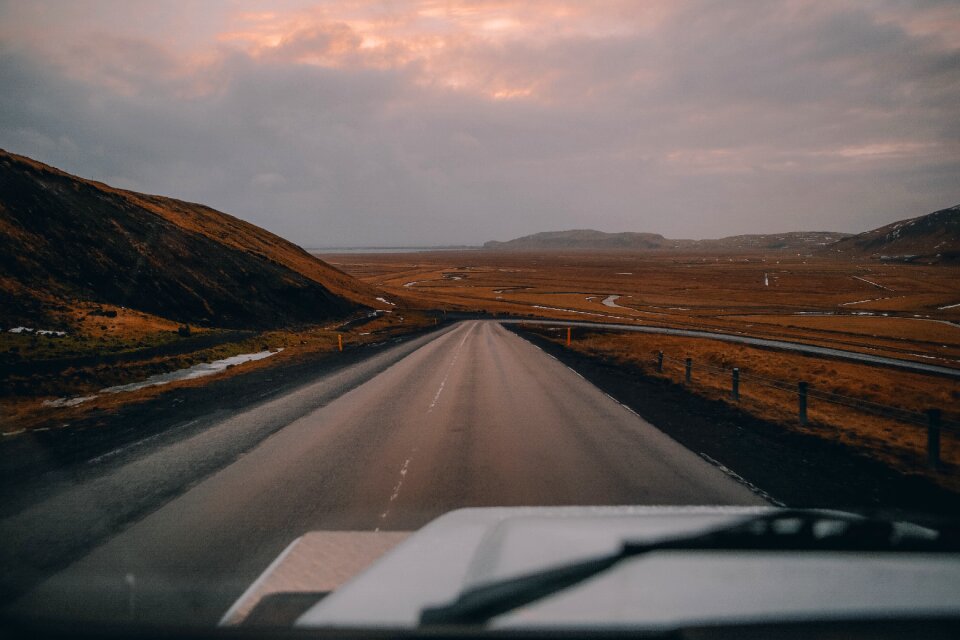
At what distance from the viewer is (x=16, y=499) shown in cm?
665

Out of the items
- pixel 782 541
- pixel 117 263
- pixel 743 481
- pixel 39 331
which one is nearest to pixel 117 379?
pixel 39 331

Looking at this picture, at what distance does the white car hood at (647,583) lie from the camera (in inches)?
68.4

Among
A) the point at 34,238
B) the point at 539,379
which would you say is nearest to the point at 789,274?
the point at 539,379

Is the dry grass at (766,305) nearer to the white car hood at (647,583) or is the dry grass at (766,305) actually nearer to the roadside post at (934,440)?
the roadside post at (934,440)

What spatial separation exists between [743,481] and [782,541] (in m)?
6.01

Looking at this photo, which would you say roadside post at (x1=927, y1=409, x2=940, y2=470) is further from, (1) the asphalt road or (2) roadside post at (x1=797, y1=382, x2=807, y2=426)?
(1) the asphalt road

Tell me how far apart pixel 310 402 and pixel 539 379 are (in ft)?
26.6

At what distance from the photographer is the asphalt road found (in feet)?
14.6

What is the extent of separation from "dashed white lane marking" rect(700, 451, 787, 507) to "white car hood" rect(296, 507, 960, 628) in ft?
16.8

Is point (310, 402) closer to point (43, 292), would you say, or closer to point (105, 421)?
point (105, 421)

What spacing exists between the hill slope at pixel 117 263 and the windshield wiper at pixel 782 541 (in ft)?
92.7

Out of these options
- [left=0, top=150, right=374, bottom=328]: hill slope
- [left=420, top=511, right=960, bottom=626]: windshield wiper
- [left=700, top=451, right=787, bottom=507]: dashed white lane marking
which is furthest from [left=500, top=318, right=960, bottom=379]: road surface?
[left=0, top=150, right=374, bottom=328]: hill slope

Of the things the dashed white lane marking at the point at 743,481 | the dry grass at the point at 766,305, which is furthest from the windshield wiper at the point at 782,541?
the dry grass at the point at 766,305

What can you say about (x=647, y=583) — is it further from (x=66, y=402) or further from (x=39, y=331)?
(x=39, y=331)
